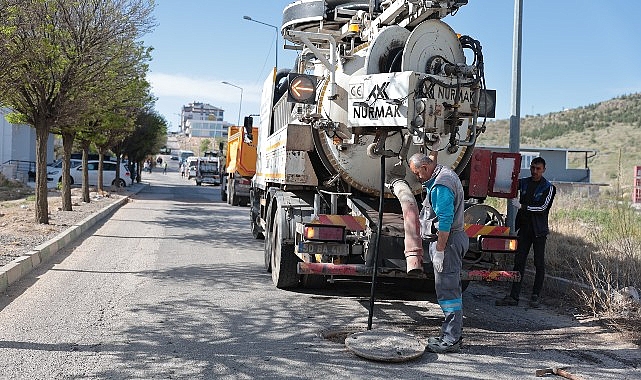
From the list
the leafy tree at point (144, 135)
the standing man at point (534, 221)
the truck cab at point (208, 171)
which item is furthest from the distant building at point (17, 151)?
the standing man at point (534, 221)

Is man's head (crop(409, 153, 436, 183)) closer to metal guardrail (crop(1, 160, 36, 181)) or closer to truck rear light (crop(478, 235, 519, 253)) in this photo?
truck rear light (crop(478, 235, 519, 253))

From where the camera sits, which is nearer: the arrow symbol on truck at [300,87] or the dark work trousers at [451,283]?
the dark work trousers at [451,283]

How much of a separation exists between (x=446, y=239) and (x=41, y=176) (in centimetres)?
1065

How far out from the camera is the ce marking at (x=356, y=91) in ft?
20.9

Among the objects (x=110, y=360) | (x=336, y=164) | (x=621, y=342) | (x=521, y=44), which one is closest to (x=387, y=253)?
(x=336, y=164)

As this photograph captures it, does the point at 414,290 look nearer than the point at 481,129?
No

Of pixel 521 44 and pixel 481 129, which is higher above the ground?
pixel 521 44

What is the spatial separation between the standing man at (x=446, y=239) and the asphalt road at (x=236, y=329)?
0.22 metres

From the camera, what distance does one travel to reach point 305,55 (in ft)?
29.0

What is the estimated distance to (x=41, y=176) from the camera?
44.4 feet

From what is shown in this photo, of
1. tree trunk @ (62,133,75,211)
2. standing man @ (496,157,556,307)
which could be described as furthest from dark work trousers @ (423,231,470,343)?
tree trunk @ (62,133,75,211)

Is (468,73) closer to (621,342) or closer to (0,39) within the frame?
(621,342)

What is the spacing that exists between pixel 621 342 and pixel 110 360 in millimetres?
4629

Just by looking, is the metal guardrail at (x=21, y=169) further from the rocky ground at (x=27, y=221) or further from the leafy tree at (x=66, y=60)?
the leafy tree at (x=66, y=60)
